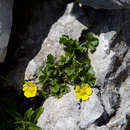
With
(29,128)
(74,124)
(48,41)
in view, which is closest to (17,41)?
(48,41)

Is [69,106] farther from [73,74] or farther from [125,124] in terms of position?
[125,124]

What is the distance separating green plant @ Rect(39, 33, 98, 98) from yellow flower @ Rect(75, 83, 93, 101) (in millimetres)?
135

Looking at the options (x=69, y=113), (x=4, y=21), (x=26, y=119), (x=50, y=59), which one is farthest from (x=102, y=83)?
(x=4, y=21)

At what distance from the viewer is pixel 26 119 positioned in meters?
5.63

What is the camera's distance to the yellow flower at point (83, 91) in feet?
17.2

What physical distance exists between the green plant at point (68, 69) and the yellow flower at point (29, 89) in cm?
17

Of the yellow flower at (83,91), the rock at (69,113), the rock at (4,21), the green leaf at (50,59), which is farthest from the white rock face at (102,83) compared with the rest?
the rock at (4,21)

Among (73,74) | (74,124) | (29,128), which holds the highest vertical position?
(73,74)

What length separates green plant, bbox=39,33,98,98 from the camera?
5.59 m

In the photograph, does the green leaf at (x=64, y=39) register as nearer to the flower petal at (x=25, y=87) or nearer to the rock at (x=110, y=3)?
the rock at (x=110, y=3)

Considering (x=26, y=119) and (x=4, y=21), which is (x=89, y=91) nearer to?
(x=26, y=119)

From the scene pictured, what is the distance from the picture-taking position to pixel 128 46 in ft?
18.2

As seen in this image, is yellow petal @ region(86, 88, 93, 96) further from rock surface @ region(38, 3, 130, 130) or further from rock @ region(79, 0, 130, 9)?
rock @ region(79, 0, 130, 9)

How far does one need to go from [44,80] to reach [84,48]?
3.48ft
